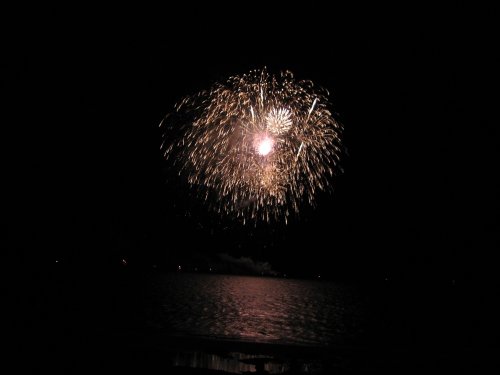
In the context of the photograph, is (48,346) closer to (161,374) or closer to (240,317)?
(161,374)

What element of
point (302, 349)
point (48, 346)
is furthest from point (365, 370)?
point (48, 346)

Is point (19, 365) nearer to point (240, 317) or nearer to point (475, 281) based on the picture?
point (240, 317)

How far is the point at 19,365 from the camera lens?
913cm

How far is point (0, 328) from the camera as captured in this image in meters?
13.0

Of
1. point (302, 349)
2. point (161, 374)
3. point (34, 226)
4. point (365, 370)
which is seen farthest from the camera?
point (34, 226)

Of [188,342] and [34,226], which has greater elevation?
[34,226]

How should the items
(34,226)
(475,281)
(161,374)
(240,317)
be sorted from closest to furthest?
1. (161,374)
2. (240,317)
3. (34,226)
4. (475,281)

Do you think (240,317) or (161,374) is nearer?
(161,374)

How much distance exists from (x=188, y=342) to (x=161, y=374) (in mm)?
3471

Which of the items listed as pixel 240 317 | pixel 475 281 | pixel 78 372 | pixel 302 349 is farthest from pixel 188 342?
pixel 475 281

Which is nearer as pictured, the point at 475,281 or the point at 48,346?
the point at 48,346

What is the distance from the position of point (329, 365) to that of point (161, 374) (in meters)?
3.92

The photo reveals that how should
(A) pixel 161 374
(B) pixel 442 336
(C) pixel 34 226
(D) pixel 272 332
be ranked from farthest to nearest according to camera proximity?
1. (C) pixel 34 226
2. (B) pixel 442 336
3. (D) pixel 272 332
4. (A) pixel 161 374

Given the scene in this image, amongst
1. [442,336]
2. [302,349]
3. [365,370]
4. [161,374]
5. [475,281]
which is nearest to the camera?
[161,374]
